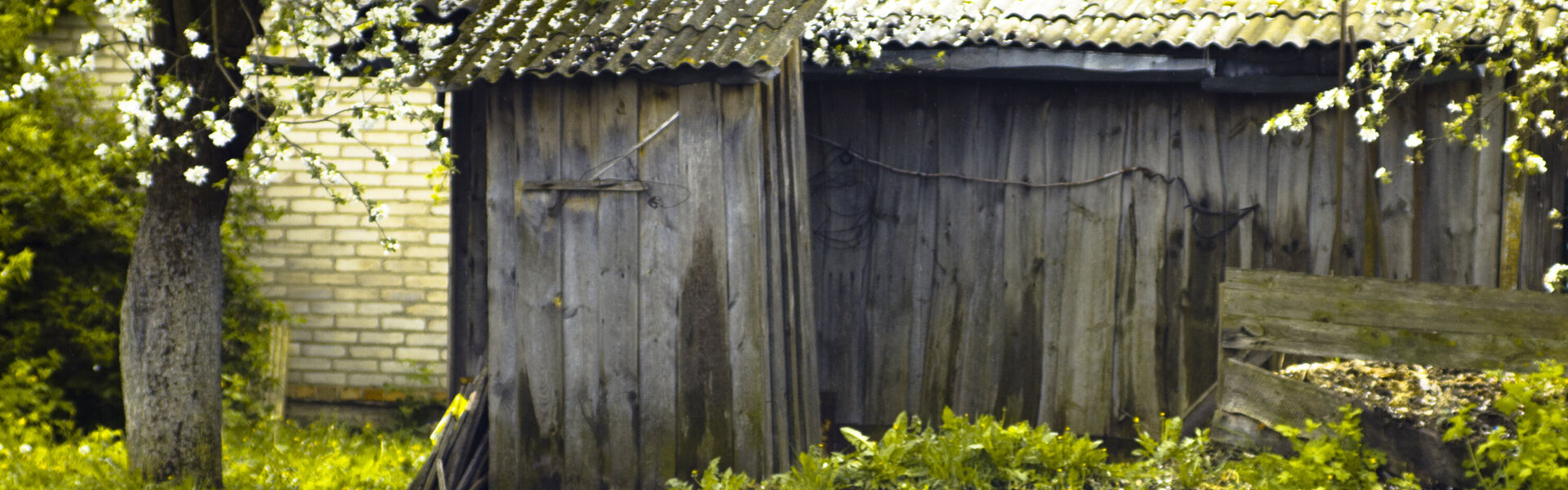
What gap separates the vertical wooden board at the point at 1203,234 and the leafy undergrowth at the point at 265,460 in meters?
3.90

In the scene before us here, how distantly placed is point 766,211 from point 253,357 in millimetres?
4158

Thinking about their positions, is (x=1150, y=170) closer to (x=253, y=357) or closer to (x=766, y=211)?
(x=766, y=211)

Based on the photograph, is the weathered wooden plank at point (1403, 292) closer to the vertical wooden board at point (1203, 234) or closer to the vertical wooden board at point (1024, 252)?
the vertical wooden board at point (1203, 234)

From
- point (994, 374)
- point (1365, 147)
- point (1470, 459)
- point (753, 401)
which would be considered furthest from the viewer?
point (994, 374)

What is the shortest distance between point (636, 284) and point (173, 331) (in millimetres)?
2066

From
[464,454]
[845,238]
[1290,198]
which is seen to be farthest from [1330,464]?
[464,454]

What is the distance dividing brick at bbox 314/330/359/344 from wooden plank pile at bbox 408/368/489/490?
2591 mm

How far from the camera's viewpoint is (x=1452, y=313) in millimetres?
4211

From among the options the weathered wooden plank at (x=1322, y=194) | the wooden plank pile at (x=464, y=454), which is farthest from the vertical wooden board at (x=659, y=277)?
the weathered wooden plank at (x=1322, y=194)

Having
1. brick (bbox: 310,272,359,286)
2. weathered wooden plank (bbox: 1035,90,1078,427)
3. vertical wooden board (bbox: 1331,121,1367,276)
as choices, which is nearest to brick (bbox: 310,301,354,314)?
brick (bbox: 310,272,359,286)

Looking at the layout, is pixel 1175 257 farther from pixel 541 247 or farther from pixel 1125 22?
pixel 541 247

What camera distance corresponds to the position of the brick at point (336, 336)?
25.5 feet

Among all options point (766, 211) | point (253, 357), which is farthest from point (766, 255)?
point (253, 357)

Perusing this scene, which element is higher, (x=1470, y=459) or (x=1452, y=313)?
(x=1452, y=313)
